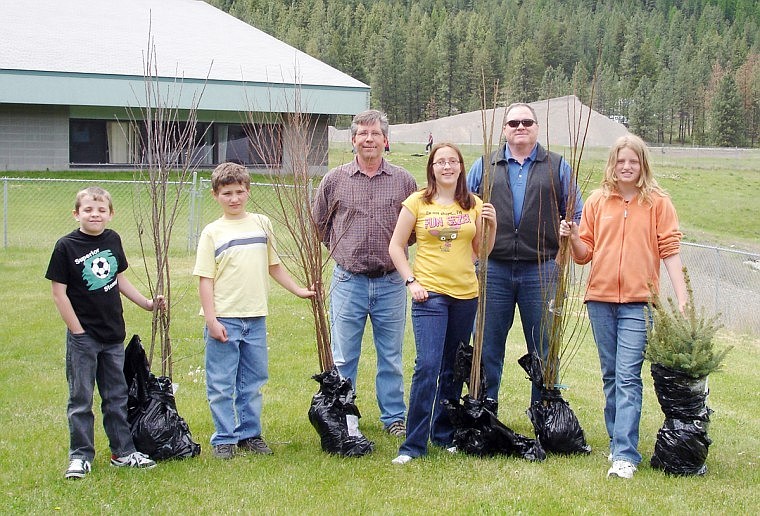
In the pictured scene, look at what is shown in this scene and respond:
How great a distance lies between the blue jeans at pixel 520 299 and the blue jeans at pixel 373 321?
1.83 ft

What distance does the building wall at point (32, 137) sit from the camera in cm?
2778

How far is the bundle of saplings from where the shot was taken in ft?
14.5

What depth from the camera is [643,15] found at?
131 meters

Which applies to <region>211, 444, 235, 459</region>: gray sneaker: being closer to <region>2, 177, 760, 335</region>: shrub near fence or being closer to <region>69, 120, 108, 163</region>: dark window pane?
<region>2, 177, 760, 335</region>: shrub near fence

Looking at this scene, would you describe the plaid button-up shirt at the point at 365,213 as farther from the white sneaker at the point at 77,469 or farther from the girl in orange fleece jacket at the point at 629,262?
the white sneaker at the point at 77,469

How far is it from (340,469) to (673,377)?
1827 millimetres

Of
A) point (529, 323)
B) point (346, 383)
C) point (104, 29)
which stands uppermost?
point (104, 29)

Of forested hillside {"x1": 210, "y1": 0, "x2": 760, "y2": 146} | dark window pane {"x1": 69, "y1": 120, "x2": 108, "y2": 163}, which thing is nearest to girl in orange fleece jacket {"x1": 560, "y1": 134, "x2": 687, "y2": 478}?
dark window pane {"x1": 69, "y1": 120, "x2": 108, "y2": 163}

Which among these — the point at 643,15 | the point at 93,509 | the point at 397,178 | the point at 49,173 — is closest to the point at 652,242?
the point at 397,178

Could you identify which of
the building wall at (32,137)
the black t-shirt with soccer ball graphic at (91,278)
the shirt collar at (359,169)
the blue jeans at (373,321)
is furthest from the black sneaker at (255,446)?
the building wall at (32,137)

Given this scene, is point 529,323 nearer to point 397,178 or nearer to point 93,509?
point 397,178

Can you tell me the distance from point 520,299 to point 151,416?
219 cm

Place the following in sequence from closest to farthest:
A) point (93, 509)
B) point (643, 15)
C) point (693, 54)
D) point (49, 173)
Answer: point (93, 509) → point (49, 173) → point (693, 54) → point (643, 15)

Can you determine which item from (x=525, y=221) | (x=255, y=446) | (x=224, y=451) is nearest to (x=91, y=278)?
(x=224, y=451)
